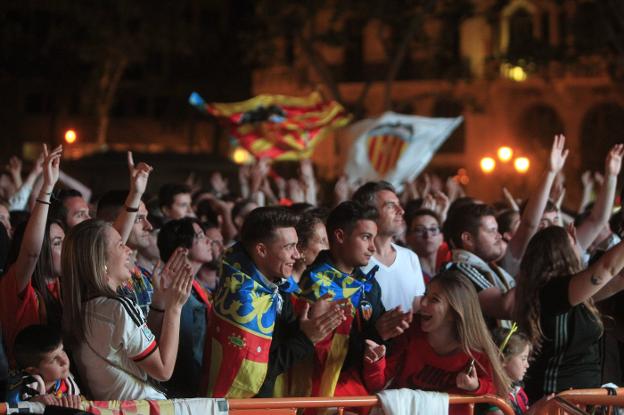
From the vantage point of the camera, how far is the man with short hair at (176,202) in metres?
9.56

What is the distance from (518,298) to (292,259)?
1.42 meters

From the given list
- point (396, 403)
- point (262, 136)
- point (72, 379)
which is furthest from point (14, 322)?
point (262, 136)

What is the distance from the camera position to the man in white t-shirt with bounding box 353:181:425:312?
23.8ft

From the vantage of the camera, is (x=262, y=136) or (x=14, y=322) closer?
(x=14, y=322)

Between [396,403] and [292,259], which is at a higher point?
[292,259]

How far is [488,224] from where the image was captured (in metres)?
7.86

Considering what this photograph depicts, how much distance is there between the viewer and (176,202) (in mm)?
9594

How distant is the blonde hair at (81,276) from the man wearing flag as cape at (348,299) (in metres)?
1.26

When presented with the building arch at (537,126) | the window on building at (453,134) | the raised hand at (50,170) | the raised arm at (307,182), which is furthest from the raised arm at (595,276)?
the window on building at (453,134)

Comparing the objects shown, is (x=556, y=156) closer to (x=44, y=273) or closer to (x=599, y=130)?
(x=44, y=273)

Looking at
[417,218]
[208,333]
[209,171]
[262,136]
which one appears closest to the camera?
[208,333]

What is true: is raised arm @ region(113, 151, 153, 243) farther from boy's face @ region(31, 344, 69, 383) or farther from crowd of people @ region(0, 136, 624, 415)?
boy's face @ region(31, 344, 69, 383)

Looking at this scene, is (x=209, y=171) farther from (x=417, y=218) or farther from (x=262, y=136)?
(x=417, y=218)

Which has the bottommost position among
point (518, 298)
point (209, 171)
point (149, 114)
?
point (518, 298)
